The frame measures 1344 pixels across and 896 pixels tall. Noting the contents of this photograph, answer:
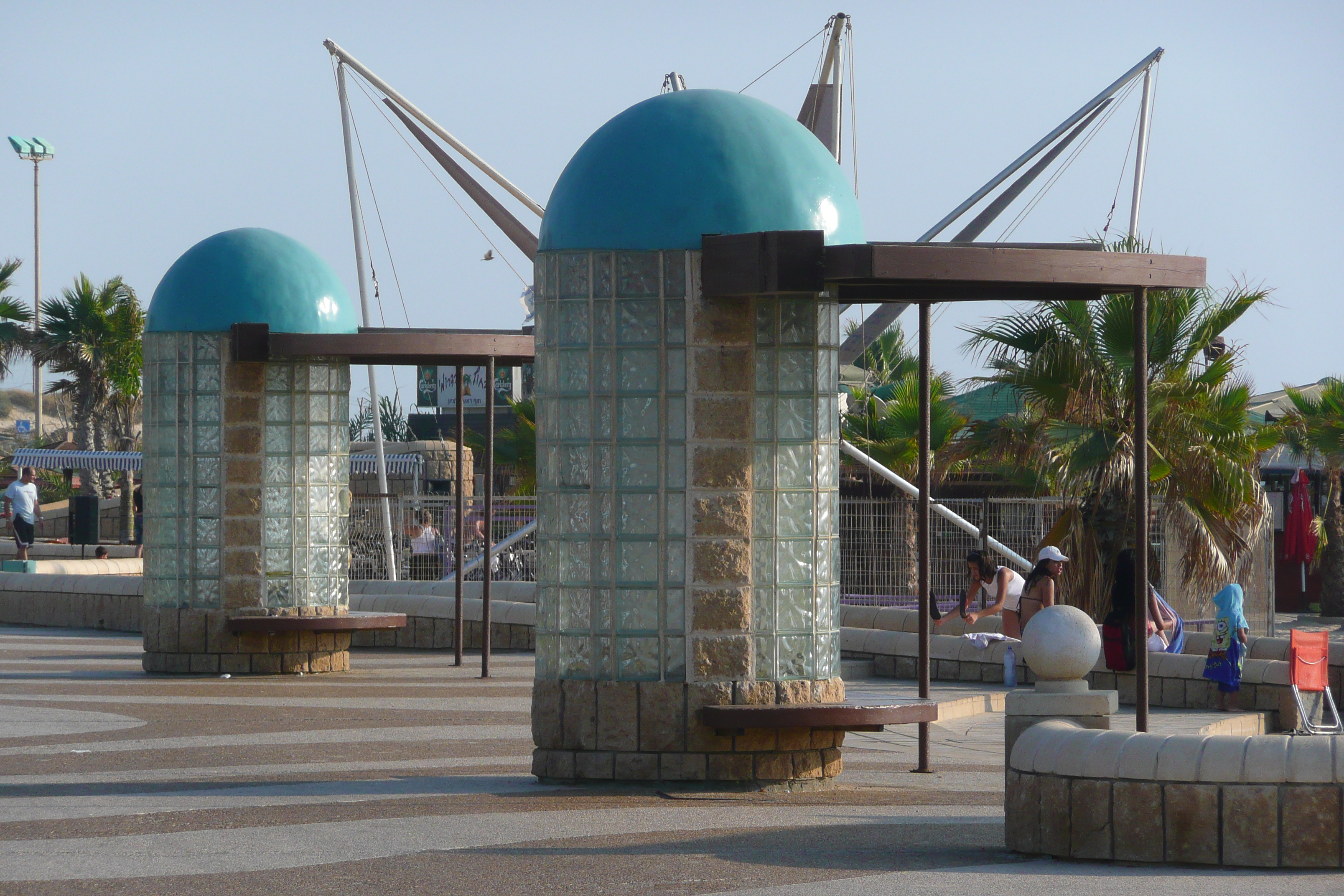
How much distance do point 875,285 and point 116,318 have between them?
1309 inches

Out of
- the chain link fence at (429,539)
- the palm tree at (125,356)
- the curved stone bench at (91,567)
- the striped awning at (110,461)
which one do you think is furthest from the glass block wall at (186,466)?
the palm tree at (125,356)

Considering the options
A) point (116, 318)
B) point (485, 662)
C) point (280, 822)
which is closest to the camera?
point (280, 822)

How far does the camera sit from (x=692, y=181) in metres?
9.40

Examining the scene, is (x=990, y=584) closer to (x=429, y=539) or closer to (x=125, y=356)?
(x=429, y=539)

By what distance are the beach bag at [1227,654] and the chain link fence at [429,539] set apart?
1052cm

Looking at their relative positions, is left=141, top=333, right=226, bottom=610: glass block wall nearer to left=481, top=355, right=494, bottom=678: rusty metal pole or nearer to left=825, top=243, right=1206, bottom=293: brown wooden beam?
left=481, top=355, right=494, bottom=678: rusty metal pole

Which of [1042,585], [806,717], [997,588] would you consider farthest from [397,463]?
[806,717]

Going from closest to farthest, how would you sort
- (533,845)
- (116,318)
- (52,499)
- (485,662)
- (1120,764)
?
1. (1120,764)
2. (533,845)
3. (485,662)
4. (116,318)
5. (52,499)

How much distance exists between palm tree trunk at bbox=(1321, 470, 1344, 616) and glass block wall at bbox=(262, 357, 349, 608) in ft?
54.5

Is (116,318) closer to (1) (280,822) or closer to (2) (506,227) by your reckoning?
(2) (506,227)

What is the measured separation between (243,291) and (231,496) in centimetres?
190

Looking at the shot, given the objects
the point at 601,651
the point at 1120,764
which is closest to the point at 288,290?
the point at 601,651

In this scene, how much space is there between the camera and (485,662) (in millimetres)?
15867

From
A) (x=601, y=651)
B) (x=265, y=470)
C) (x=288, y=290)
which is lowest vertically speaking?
(x=601, y=651)
